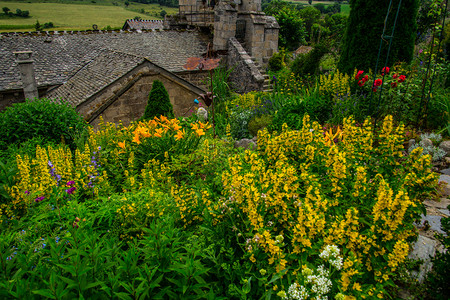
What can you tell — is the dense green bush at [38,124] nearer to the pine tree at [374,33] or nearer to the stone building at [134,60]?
the stone building at [134,60]

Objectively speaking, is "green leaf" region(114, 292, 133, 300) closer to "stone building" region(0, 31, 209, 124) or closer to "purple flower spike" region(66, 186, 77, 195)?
"purple flower spike" region(66, 186, 77, 195)

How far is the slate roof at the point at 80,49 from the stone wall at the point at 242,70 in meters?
1.97

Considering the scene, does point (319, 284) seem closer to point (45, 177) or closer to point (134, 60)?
point (45, 177)

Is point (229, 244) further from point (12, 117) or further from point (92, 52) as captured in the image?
point (92, 52)

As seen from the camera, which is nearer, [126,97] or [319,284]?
[319,284]

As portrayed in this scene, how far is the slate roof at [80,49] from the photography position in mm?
13395

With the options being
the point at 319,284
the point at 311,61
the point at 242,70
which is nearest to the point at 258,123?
the point at 319,284

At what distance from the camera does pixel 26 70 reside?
37.7 ft

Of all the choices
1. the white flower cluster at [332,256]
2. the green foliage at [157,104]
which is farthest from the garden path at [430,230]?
the green foliage at [157,104]

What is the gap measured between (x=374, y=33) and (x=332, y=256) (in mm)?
8280

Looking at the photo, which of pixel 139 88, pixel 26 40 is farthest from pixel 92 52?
pixel 139 88

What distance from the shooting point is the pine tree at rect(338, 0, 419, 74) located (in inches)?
307

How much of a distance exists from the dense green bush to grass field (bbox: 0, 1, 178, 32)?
4987 cm

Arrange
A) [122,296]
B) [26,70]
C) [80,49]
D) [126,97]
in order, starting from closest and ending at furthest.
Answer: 1. [122,296]
2. [126,97]
3. [26,70]
4. [80,49]
